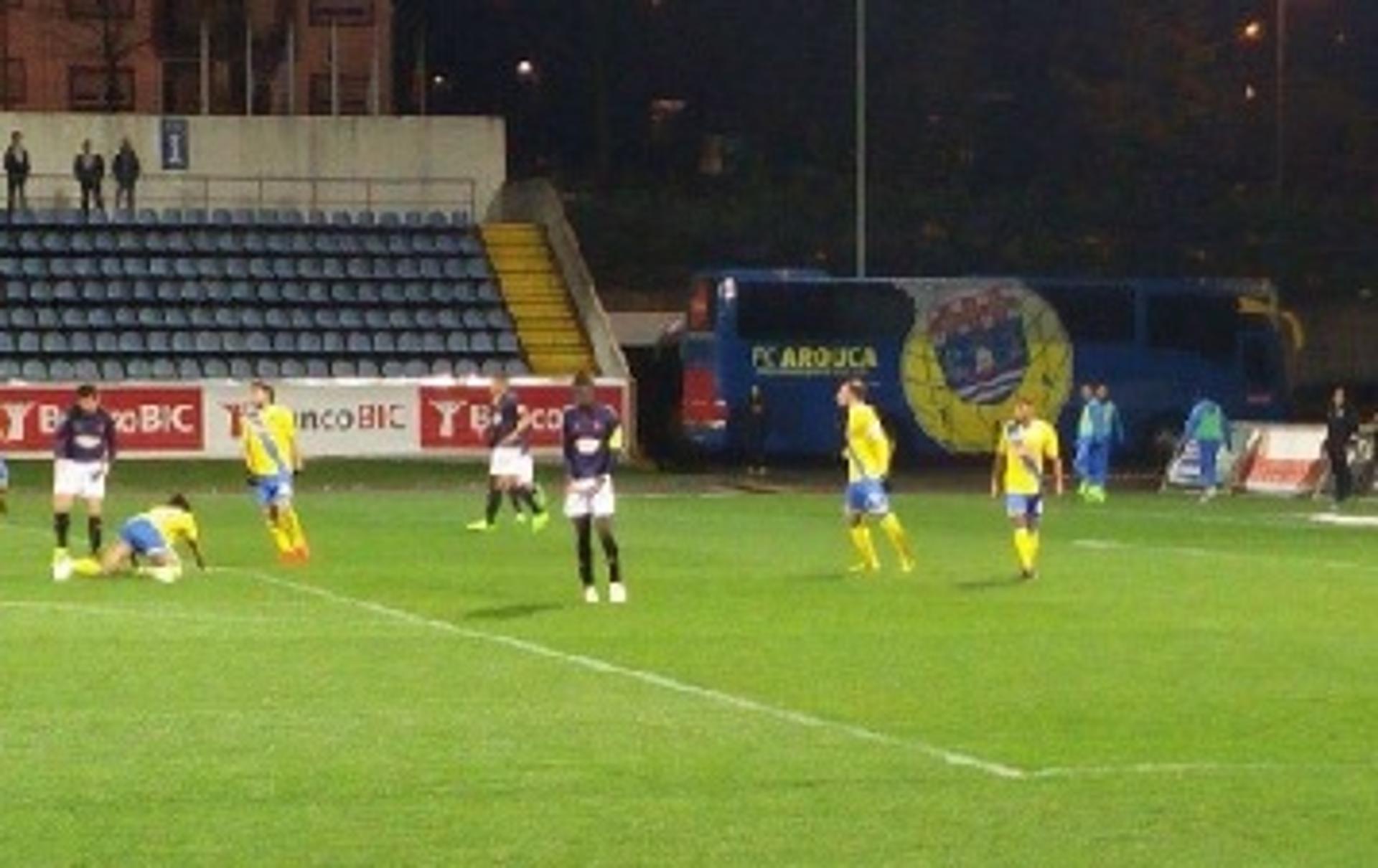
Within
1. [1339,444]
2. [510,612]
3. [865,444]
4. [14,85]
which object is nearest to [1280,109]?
[14,85]

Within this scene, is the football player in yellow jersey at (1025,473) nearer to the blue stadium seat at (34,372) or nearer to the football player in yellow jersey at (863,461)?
the football player in yellow jersey at (863,461)

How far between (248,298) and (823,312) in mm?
12585

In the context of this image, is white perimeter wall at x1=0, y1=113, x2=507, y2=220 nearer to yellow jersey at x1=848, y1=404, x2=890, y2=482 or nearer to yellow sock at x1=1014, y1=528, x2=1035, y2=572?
yellow jersey at x1=848, y1=404, x2=890, y2=482

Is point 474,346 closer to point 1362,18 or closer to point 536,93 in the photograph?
point 536,93

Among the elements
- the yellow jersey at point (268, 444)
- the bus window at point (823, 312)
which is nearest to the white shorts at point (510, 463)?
the yellow jersey at point (268, 444)

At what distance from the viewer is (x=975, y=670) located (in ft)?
84.3

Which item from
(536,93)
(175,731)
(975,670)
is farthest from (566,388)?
(175,731)

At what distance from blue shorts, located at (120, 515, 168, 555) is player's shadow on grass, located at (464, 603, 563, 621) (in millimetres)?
4968

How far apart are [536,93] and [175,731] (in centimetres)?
7985

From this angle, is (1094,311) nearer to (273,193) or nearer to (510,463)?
(273,193)

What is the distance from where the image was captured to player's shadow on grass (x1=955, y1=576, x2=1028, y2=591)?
34.9 metres

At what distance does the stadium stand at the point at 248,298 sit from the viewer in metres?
71.2

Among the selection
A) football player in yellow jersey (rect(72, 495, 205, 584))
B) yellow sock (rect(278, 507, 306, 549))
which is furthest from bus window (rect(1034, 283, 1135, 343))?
football player in yellow jersey (rect(72, 495, 205, 584))

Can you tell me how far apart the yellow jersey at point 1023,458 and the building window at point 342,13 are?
55168 mm
